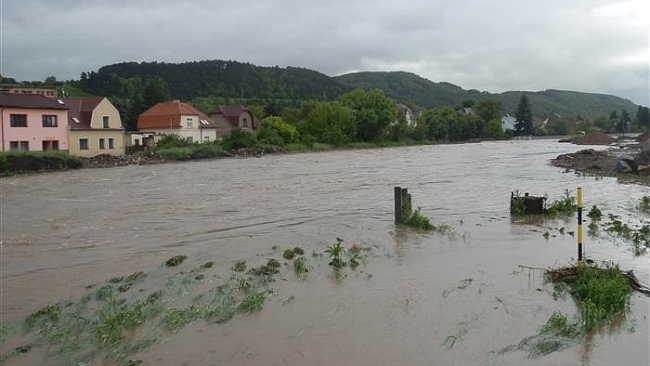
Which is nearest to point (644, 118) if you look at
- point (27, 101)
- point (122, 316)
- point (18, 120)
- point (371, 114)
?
point (371, 114)

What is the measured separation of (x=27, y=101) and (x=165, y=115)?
68.2 feet

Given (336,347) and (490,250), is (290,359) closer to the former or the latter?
(336,347)

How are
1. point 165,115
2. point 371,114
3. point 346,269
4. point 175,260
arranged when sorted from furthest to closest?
point 371,114
point 165,115
point 175,260
point 346,269

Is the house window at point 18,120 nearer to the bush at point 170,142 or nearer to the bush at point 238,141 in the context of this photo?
the bush at point 170,142

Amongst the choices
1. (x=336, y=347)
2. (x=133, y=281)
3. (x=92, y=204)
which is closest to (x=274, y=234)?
(x=133, y=281)

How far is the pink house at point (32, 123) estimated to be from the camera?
4034 cm

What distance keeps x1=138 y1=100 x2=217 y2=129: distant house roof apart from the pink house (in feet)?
53.8

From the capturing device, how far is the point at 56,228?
14.8 m

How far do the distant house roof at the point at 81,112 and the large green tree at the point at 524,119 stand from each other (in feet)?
323

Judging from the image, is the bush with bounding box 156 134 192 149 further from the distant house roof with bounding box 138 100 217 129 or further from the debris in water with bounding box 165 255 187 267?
the debris in water with bounding box 165 255 187 267

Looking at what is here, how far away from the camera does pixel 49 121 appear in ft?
144

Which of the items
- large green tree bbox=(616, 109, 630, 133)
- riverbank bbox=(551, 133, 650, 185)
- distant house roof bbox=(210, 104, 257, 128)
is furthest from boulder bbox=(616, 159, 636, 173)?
large green tree bbox=(616, 109, 630, 133)

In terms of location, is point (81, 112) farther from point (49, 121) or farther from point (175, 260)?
point (175, 260)

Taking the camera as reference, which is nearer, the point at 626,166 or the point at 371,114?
the point at 626,166
